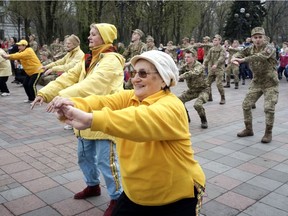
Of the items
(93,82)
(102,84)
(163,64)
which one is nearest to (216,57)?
(102,84)

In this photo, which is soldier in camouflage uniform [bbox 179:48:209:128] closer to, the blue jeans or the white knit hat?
the blue jeans

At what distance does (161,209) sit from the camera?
227 cm

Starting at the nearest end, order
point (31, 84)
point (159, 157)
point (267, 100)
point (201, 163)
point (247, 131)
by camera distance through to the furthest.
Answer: point (159, 157), point (201, 163), point (267, 100), point (247, 131), point (31, 84)

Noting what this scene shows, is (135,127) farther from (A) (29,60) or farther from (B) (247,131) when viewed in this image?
(A) (29,60)

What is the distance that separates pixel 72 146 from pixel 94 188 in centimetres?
229

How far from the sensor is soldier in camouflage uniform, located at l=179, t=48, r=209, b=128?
748 centimetres

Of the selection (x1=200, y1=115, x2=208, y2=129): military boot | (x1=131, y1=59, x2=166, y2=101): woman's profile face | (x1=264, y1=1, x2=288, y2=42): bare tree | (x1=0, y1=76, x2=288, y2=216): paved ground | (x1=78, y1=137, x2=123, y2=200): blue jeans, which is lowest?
(x1=0, y1=76, x2=288, y2=216): paved ground

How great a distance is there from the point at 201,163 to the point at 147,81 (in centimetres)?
342

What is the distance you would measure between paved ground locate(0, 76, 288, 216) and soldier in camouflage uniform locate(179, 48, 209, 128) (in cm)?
46

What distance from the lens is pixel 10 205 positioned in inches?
154

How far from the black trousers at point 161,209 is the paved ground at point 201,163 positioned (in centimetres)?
147

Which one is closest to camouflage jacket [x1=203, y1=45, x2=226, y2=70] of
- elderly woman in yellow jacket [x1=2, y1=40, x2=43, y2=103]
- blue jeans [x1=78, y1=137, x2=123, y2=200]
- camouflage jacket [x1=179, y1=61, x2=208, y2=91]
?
camouflage jacket [x1=179, y1=61, x2=208, y2=91]

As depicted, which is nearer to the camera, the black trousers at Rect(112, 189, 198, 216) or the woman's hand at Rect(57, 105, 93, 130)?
the woman's hand at Rect(57, 105, 93, 130)

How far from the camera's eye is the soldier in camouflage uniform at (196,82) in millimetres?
7480
